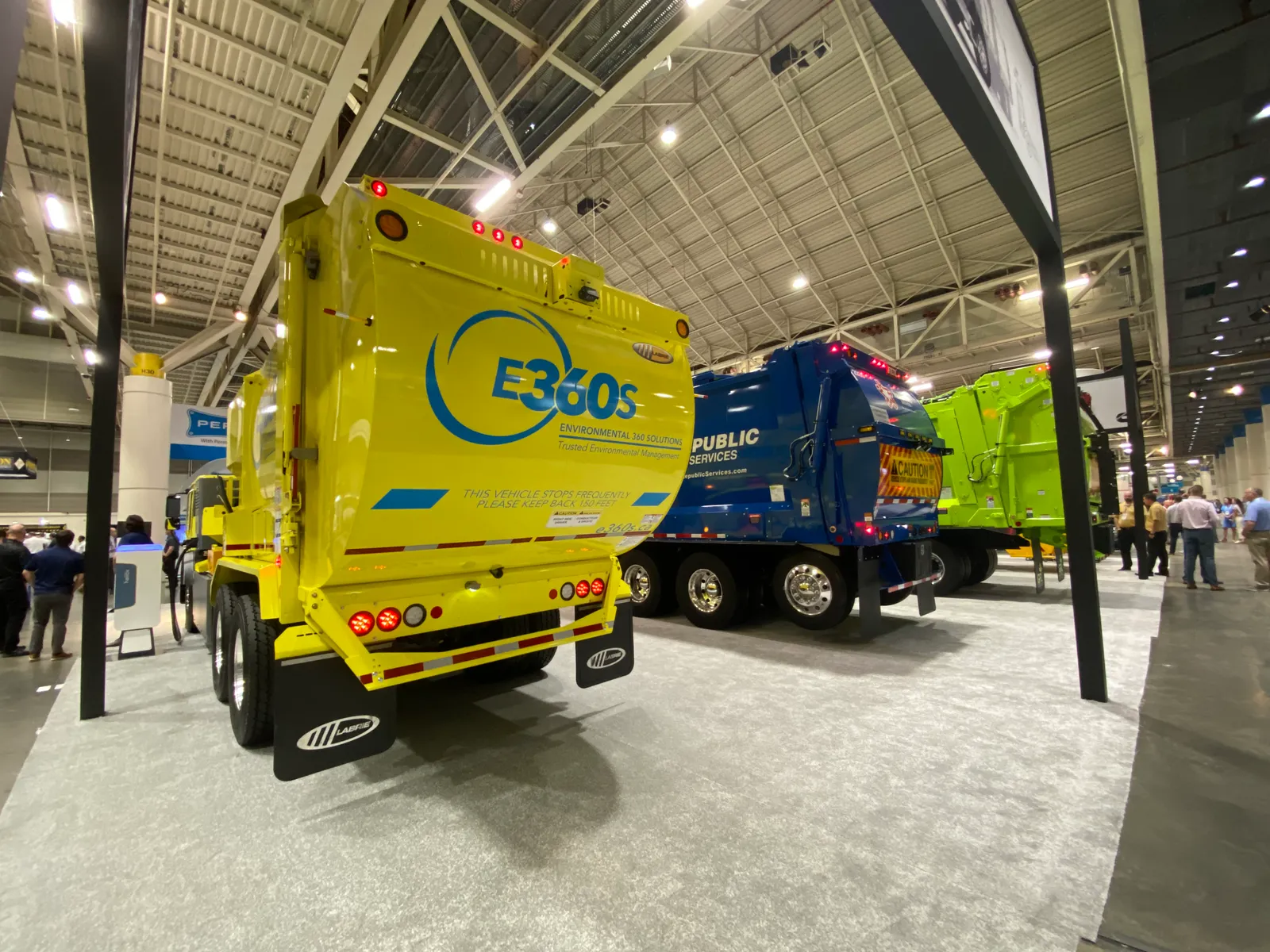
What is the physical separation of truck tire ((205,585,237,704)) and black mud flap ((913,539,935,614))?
620 centimetres

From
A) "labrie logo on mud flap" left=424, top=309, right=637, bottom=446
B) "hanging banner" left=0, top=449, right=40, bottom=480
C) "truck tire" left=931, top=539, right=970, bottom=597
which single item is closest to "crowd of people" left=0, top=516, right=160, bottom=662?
"labrie logo on mud flap" left=424, top=309, right=637, bottom=446

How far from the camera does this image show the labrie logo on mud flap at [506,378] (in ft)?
8.54

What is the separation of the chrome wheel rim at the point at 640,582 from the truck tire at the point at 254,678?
14.6ft

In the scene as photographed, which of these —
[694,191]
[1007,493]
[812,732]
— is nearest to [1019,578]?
[1007,493]

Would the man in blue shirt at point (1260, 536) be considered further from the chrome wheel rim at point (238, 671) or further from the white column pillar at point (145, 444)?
the white column pillar at point (145, 444)

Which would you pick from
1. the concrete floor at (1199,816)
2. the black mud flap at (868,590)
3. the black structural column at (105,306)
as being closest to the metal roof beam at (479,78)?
the black structural column at (105,306)

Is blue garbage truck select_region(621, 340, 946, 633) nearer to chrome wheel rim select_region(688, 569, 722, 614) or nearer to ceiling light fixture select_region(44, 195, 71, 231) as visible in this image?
chrome wheel rim select_region(688, 569, 722, 614)

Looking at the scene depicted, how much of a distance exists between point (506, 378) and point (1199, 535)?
1215 centimetres

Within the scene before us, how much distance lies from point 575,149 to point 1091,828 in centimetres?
1265

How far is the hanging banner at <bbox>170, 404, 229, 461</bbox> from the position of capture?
40.0 ft

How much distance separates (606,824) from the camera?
2.52 meters

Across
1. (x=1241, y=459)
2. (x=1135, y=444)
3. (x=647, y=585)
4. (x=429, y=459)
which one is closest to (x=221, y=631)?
(x=429, y=459)

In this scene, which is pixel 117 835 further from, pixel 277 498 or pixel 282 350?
pixel 282 350

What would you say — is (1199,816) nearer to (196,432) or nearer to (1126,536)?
(1126,536)
